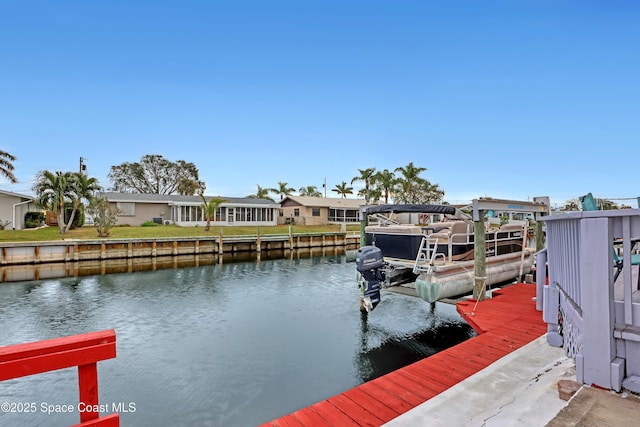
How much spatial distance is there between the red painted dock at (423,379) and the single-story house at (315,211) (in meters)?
38.2

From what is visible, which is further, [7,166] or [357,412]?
[7,166]

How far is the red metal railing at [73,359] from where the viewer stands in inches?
71.1

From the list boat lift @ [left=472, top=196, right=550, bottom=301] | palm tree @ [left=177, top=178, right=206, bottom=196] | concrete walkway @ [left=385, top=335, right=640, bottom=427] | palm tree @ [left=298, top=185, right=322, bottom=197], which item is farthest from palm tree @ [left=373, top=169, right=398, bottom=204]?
concrete walkway @ [left=385, top=335, right=640, bottom=427]

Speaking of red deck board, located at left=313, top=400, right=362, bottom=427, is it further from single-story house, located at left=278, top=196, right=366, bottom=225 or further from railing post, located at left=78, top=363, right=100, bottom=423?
single-story house, located at left=278, top=196, right=366, bottom=225

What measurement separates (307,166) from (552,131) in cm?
4864

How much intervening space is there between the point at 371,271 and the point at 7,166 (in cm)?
4277

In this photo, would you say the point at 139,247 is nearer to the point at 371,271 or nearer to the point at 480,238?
the point at 371,271

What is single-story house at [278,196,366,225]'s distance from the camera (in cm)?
4556

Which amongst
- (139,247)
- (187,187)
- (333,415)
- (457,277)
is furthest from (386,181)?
(333,415)

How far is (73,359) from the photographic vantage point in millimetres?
1960

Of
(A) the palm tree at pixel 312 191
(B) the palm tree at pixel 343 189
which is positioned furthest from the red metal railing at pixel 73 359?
(A) the palm tree at pixel 312 191

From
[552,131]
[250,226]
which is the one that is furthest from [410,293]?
[250,226]

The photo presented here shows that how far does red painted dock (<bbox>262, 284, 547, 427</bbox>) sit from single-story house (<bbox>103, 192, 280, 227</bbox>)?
35886 mm

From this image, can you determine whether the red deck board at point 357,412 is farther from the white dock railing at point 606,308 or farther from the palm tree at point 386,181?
the palm tree at point 386,181
